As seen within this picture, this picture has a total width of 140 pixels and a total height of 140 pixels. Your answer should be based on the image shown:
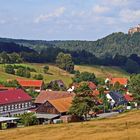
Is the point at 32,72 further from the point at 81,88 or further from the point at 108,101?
the point at 81,88

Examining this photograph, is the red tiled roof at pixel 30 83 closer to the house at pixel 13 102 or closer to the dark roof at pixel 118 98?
the dark roof at pixel 118 98

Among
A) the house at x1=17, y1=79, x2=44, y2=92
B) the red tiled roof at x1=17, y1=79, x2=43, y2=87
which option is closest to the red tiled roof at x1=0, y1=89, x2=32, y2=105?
the house at x1=17, y1=79, x2=44, y2=92

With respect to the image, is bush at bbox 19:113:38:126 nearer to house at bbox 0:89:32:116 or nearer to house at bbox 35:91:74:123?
house at bbox 35:91:74:123

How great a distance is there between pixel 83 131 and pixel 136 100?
48022 millimetres

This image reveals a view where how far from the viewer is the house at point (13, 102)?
88744mm

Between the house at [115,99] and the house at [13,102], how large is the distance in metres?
21.8

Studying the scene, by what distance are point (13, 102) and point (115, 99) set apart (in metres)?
29.7

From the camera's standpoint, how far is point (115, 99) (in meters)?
107

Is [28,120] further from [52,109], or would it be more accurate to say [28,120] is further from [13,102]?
[13,102]

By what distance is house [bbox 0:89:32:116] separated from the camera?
291 ft

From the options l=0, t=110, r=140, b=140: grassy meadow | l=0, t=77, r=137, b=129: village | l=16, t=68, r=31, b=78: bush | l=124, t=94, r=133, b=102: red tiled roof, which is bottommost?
l=124, t=94, r=133, b=102: red tiled roof

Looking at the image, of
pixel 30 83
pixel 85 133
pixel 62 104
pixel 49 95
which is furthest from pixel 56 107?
pixel 30 83

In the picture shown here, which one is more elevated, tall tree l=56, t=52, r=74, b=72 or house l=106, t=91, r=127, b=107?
tall tree l=56, t=52, r=74, b=72

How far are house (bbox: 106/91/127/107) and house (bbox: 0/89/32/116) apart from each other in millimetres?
21778
